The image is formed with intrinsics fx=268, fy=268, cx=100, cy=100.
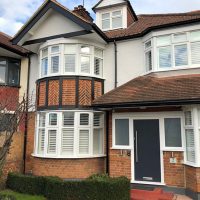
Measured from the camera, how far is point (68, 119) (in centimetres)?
1155

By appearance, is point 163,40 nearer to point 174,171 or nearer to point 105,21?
point 105,21

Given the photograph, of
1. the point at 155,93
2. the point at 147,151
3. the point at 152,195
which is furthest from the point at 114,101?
the point at 152,195

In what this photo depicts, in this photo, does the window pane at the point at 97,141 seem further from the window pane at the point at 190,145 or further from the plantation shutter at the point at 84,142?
the window pane at the point at 190,145

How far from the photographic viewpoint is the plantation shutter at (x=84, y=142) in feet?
37.5

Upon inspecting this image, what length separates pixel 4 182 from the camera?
11109mm

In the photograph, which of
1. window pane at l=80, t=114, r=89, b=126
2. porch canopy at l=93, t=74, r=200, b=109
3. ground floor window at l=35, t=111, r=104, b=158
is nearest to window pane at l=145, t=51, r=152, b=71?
porch canopy at l=93, t=74, r=200, b=109

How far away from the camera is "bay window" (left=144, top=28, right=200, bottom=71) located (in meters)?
10.9

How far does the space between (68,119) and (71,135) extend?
2.31 ft

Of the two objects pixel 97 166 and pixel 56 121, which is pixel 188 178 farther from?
pixel 56 121

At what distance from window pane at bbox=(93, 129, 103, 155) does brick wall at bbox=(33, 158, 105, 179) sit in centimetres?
43

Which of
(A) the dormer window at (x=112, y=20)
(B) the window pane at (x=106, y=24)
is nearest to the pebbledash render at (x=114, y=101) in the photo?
(A) the dormer window at (x=112, y=20)

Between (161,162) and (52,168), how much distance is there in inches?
177

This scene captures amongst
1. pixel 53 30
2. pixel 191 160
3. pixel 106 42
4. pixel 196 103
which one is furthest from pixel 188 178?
pixel 53 30

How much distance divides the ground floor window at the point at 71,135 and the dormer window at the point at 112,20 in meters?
5.63
